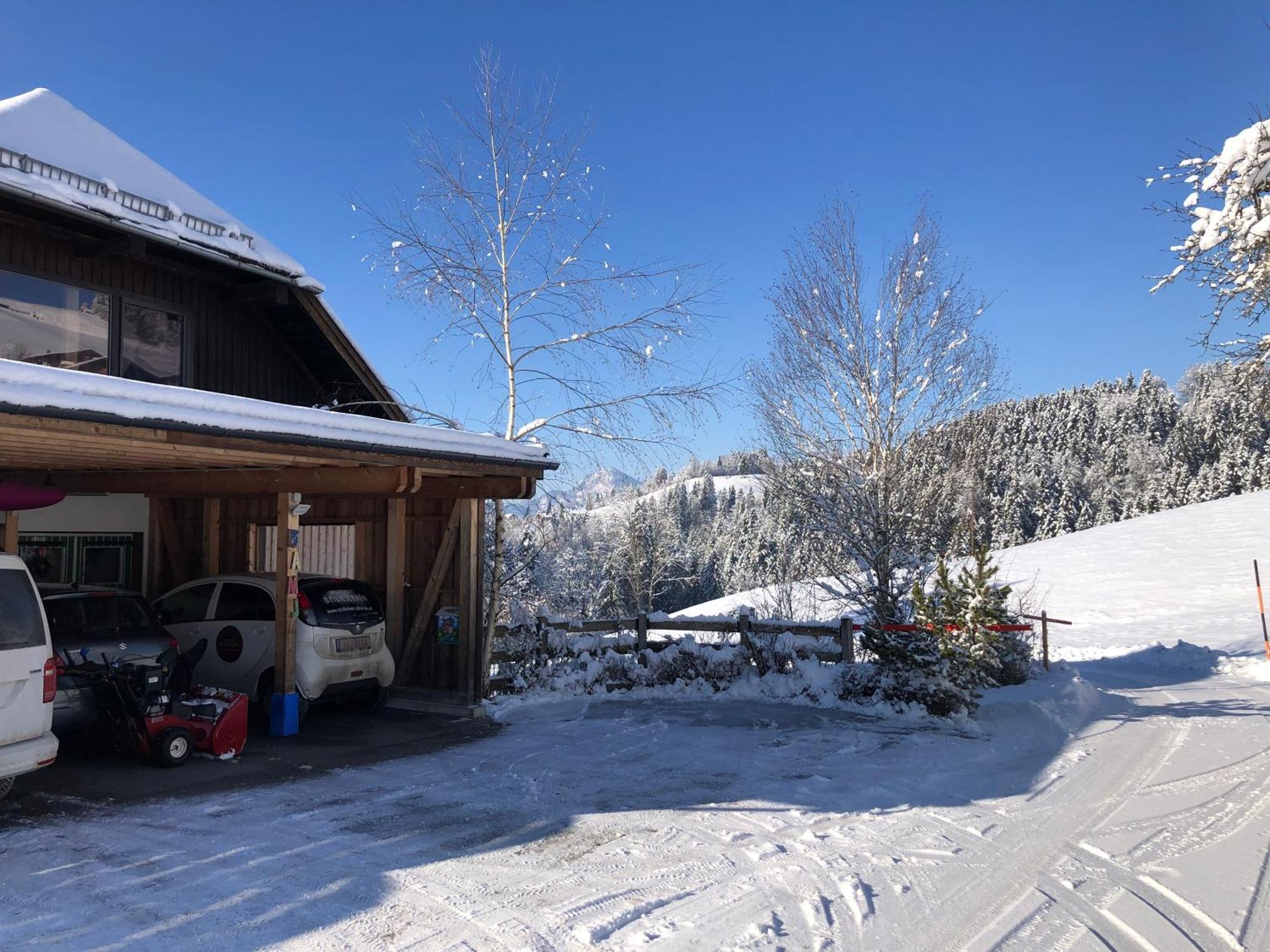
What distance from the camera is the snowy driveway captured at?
430cm

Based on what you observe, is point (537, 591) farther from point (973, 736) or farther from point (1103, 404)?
point (1103, 404)

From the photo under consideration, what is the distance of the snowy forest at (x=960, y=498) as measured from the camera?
13.7 m

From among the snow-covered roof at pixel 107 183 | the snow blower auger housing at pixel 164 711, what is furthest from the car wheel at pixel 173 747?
the snow-covered roof at pixel 107 183

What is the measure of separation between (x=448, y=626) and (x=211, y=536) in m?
3.86

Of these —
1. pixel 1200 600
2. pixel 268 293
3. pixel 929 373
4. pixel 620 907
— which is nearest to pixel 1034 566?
pixel 1200 600

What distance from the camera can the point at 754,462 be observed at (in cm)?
1451

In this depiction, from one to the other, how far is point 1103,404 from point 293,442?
275 feet

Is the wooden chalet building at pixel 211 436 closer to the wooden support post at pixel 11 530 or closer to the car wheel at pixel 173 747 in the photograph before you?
the wooden support post at pixel 11 530

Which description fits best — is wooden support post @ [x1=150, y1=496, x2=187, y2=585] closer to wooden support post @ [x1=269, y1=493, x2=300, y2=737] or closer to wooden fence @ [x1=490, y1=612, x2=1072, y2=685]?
wooden support post @ [x1=269, y1=493, x2=300, y2=737]

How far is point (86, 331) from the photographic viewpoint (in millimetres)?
10062

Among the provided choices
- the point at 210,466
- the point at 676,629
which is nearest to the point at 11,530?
the point at 210,466

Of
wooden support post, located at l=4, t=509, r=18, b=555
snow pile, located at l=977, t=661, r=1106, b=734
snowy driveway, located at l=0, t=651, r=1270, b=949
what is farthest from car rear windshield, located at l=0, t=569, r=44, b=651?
snow pile, located at l=977, t=661, r=1106, b=734

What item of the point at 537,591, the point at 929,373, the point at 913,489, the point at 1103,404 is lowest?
the point at 537,591

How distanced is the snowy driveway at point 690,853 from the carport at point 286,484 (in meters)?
2.33
